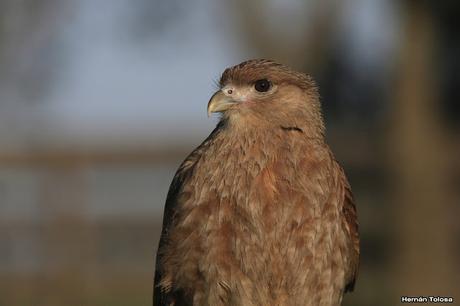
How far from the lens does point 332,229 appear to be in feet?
18.6

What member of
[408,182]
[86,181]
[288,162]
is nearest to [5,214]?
[86,181]

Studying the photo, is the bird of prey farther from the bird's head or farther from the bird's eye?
the bird's eye

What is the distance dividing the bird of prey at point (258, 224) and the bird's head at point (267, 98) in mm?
48

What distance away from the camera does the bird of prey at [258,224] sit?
560cm

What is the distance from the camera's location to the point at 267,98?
6.25m

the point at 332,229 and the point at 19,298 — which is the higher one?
the point at 332,229

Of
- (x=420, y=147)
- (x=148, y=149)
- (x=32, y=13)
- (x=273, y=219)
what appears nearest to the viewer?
(x=273, y=219)

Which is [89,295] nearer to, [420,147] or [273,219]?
[420,147]

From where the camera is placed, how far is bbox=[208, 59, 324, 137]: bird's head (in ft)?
20.1

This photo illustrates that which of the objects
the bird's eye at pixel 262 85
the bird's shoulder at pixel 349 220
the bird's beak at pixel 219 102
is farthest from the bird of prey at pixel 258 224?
the bird's eye at pixel 262 85

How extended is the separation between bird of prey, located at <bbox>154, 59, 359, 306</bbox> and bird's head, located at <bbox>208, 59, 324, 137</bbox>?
48mm

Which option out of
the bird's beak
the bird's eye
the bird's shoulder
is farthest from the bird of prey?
the bird's eye

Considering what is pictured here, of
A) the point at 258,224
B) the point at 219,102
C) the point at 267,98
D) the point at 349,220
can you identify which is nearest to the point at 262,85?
the point at 267,98

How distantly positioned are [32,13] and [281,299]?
1415 centimetres
